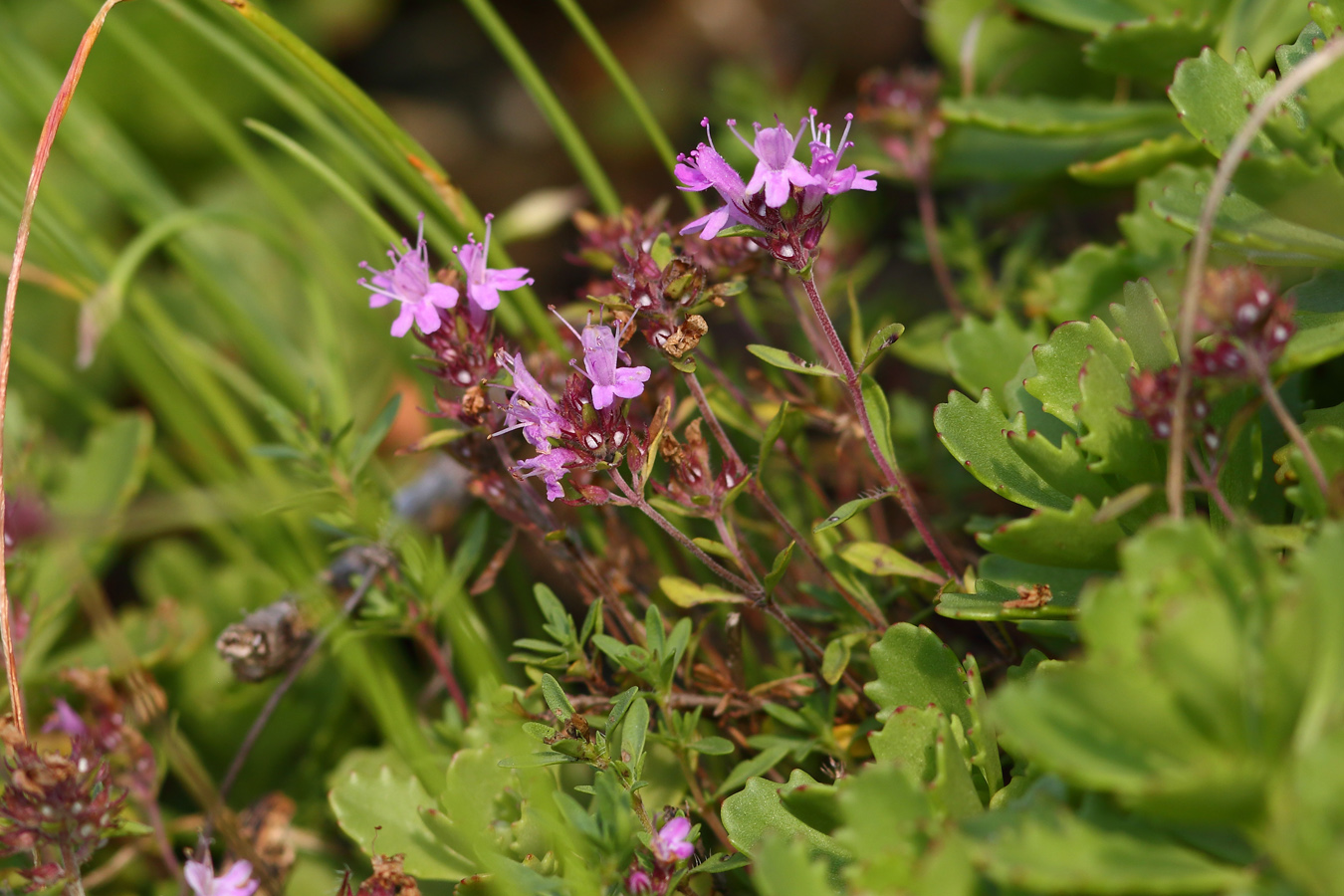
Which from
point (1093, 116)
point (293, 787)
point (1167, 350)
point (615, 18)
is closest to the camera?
point (1167, 350)

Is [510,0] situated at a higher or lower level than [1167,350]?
higher

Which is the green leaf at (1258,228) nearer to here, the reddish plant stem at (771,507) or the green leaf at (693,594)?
the reddish plant stem at (771,507)

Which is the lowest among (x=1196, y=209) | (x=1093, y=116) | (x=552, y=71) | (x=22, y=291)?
(x=1196, y=209)

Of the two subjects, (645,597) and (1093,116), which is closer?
(645,597)

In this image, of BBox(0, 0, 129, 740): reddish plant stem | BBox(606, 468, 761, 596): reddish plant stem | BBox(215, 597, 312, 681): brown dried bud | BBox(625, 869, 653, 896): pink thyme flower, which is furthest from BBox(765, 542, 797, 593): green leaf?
BBox(0, 0, 129, 740): reddish plant stem

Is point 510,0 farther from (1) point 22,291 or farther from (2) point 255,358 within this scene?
(2) point 255,358

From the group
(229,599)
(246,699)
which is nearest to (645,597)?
(246,699)
